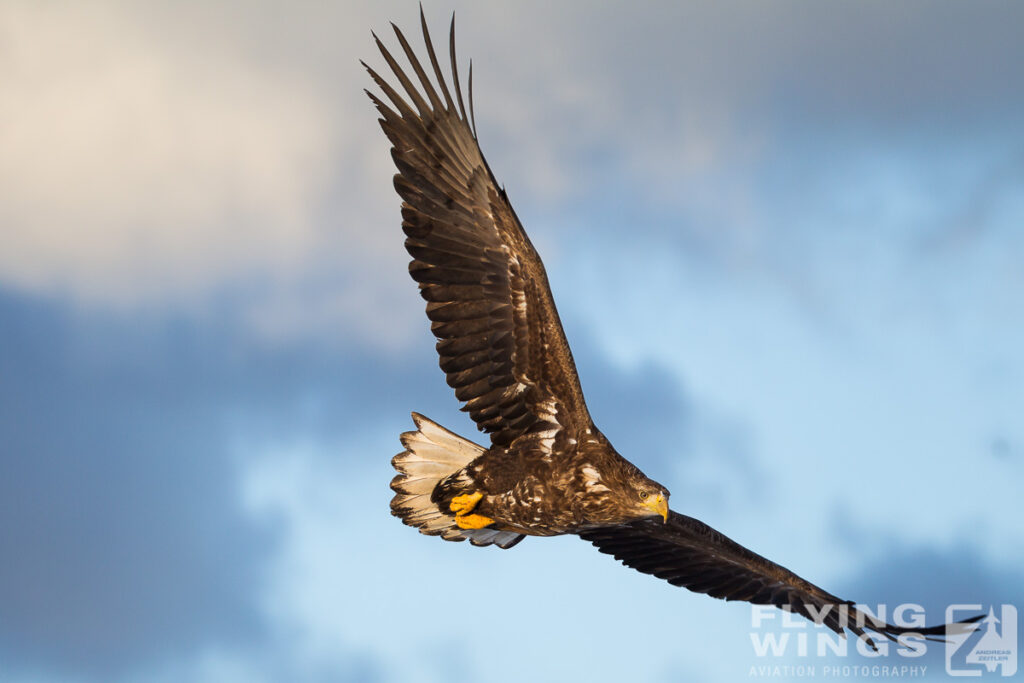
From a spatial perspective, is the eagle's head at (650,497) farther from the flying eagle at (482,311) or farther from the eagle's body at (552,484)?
the flying eagle at (482,311)

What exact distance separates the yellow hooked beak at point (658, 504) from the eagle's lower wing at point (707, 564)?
152 centimetres

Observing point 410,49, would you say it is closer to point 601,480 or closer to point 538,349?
point 538,349

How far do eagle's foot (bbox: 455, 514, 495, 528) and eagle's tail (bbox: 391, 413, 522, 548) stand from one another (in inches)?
14.2

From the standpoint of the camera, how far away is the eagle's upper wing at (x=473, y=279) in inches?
425

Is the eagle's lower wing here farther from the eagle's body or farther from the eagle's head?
the eagle's head

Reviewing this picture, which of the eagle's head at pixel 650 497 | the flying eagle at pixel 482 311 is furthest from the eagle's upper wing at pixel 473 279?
the eagle's head at pixel 650 497

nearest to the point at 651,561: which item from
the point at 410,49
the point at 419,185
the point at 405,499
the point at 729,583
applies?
the point at 729,583

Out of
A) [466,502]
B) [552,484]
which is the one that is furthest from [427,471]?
[552,484]

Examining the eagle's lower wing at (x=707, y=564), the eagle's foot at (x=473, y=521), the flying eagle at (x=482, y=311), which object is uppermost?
the flying eagle at (x=482, y=311)

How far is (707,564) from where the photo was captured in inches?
472

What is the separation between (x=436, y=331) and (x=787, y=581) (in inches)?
158

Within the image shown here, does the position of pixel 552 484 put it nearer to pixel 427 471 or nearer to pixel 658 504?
pixel 658 504

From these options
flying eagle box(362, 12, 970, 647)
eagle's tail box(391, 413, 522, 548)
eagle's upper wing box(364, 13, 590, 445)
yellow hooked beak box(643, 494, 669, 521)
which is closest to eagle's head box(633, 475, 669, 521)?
yellow hooked beak box(643, 494, 669, 521)

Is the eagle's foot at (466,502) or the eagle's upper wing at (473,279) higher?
the eagle's upper wing at (473,279)
